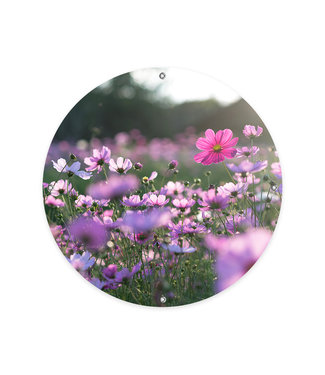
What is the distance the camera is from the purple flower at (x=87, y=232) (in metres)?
1.42

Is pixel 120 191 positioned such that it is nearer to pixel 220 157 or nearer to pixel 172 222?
pixel 172 222

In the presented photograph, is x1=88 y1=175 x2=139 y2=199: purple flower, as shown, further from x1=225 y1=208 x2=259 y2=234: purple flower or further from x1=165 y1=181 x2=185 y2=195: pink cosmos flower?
x1=225 y1=208 x2=259 y2=234: purple flower

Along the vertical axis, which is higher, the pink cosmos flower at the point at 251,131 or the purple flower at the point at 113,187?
the pink cosmos flower at the point at 251,131

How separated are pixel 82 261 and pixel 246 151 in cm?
69

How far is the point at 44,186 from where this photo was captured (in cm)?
144

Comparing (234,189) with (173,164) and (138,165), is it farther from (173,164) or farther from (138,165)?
(138,165)

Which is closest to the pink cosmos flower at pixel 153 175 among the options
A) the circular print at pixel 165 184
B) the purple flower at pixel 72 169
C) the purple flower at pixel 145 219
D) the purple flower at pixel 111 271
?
the circular print at pixel 165 184

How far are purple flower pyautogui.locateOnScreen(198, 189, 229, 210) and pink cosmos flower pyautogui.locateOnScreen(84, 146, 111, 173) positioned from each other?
0.36 meters

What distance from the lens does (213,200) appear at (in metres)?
1.41

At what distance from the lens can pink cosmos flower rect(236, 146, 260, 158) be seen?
140 centimetres

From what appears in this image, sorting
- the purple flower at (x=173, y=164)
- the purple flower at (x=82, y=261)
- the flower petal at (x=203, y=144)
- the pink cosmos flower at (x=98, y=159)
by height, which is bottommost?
the purple flower at (x=82, y=261)

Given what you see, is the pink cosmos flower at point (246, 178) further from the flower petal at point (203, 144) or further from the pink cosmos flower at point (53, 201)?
the pink cosmos flower at point (53, 201)

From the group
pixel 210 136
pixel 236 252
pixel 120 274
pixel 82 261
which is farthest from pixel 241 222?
pixel 82 261

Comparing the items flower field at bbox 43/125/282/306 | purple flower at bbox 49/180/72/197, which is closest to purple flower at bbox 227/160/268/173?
flower field at bbox 43/125/282/306
